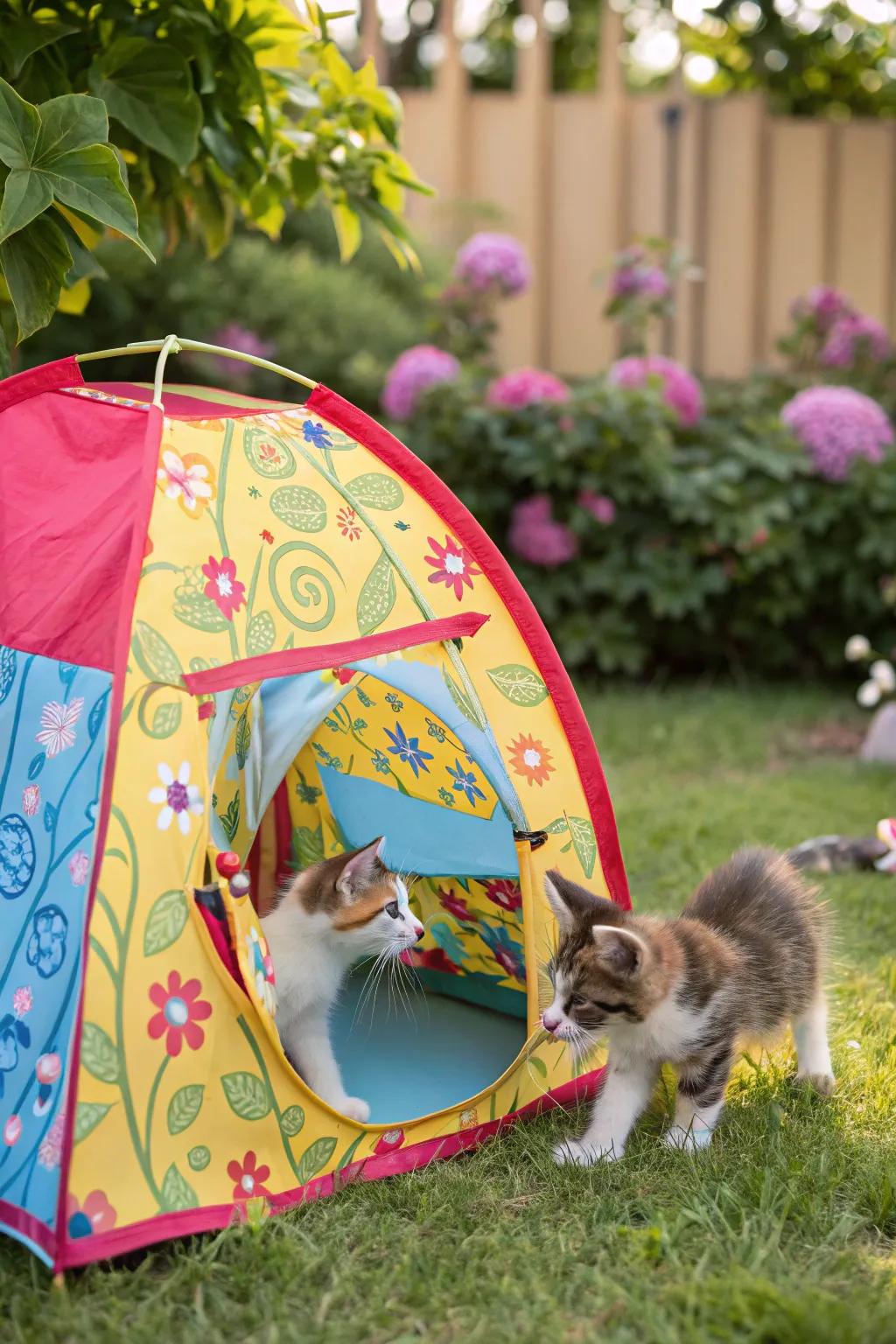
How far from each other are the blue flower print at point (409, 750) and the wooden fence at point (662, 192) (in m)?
4.49

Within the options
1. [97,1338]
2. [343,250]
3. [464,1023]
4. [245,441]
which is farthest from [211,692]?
[343,250]

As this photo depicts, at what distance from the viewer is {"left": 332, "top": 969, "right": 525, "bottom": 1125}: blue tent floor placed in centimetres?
248

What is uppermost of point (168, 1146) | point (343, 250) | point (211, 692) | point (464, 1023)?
point (343, 250)

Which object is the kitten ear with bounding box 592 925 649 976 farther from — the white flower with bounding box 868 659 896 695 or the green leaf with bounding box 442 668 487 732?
the white flower with bounding box 868 659 896 695

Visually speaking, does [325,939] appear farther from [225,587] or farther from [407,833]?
[225,587]

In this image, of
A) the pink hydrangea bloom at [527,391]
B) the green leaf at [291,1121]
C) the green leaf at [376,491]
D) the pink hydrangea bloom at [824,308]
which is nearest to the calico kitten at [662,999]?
the green leaf at [291,1121]

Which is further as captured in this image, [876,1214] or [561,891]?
[561,891]

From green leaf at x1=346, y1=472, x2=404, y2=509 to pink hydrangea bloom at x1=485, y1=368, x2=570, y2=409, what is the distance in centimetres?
306

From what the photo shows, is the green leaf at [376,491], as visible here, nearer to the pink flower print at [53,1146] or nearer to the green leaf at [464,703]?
the green leaf at [464,703]

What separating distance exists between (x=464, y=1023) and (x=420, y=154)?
5233mm

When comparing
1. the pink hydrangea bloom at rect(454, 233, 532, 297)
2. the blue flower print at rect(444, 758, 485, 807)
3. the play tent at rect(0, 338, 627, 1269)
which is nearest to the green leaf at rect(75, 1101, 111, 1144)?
the play tent at rect(0, 338, 627, 1269)

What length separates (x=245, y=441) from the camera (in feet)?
7.47

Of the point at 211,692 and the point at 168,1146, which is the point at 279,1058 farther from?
the point at 211,692

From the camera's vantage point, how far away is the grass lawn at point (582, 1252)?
1.74 meters
